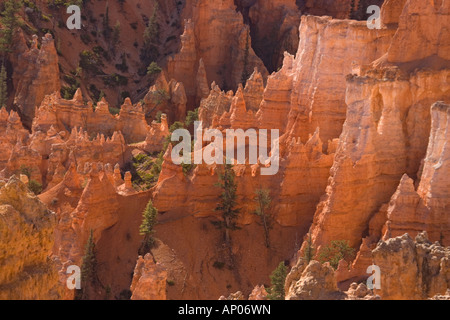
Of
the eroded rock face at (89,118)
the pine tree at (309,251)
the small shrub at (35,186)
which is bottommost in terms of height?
the pine tree at (309,251)

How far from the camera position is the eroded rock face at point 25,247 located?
31.1 meters

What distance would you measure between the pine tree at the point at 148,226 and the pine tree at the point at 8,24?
36904 millimetres

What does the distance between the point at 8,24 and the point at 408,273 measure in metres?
56.4

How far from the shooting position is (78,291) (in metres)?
45.1

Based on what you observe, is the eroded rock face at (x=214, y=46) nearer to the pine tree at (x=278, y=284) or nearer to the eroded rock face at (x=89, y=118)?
the eroded rock face at (x=89, y=118)

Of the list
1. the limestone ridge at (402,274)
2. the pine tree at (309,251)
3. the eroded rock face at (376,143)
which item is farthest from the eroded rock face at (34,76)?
the limestone ridge at (402,274)

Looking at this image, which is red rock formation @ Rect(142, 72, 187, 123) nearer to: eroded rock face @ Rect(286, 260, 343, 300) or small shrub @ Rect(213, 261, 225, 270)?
small shrub @ Rect(213, 261, 225, 270)

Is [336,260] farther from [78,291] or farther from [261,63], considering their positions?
[261,63]

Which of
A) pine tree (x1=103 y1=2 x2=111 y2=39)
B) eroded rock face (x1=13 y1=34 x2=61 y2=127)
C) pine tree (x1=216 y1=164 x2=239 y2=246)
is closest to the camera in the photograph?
pine tree (x1=216 y1=164 x2=239 y2=246)

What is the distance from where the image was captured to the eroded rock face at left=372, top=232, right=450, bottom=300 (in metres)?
32.8

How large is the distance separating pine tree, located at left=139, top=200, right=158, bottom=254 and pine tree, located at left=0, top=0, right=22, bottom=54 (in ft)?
121

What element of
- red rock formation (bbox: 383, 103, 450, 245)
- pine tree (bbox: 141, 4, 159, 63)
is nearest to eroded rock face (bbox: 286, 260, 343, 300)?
red rock formation (bbox: 383, 103, 450, 245)

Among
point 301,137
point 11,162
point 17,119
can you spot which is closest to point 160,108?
point 17,119

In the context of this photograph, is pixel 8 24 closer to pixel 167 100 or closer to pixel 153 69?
pixel 153 69
